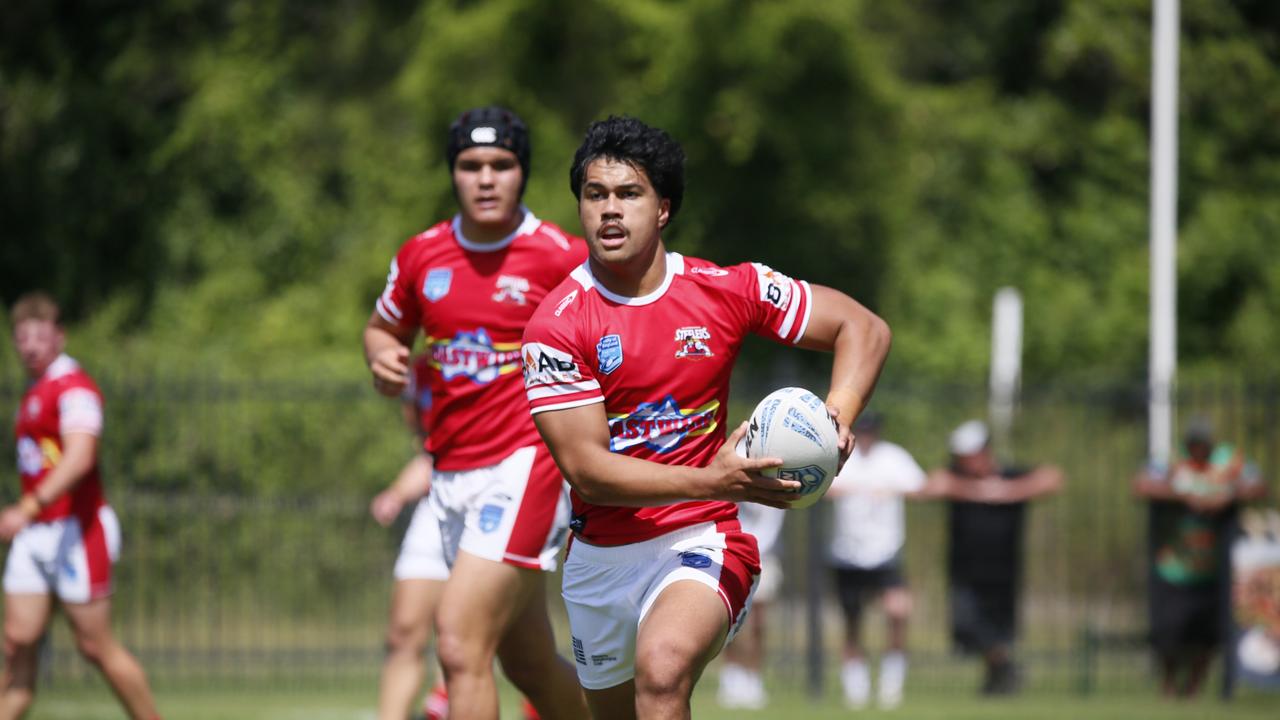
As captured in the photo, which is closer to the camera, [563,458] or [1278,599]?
[563,458]

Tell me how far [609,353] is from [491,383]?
56.3 inches

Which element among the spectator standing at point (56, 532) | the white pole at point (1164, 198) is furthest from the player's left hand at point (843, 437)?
the white pole at point (1164, 198)

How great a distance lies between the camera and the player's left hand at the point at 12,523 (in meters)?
7.96

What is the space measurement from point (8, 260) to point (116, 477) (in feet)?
28.9

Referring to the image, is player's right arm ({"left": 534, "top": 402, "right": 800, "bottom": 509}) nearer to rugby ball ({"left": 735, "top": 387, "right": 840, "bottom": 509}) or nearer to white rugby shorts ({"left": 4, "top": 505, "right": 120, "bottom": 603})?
rugby ball ({"left": 735, "top": 387, "right": 840, "bottom": 509})

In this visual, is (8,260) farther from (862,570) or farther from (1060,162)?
(1060,162)

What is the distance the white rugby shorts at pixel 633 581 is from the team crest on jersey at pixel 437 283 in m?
1.52

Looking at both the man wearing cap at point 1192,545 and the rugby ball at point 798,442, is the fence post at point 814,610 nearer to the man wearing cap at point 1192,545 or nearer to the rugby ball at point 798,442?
the man wearing cap at point 1192,545

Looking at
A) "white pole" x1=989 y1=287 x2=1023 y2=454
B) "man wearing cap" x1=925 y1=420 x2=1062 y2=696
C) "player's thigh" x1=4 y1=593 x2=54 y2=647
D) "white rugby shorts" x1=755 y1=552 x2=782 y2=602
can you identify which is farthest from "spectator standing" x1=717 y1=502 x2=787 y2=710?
"player's thigh" x1=4 y1=593 x2=54 y2=647

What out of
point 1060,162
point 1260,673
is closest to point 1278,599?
point 1260,673

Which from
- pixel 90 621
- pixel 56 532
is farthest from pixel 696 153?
pixel 90 621

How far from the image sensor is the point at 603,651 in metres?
5.27

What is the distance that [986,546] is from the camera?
14.1 m

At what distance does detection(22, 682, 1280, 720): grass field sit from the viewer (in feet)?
37.7
